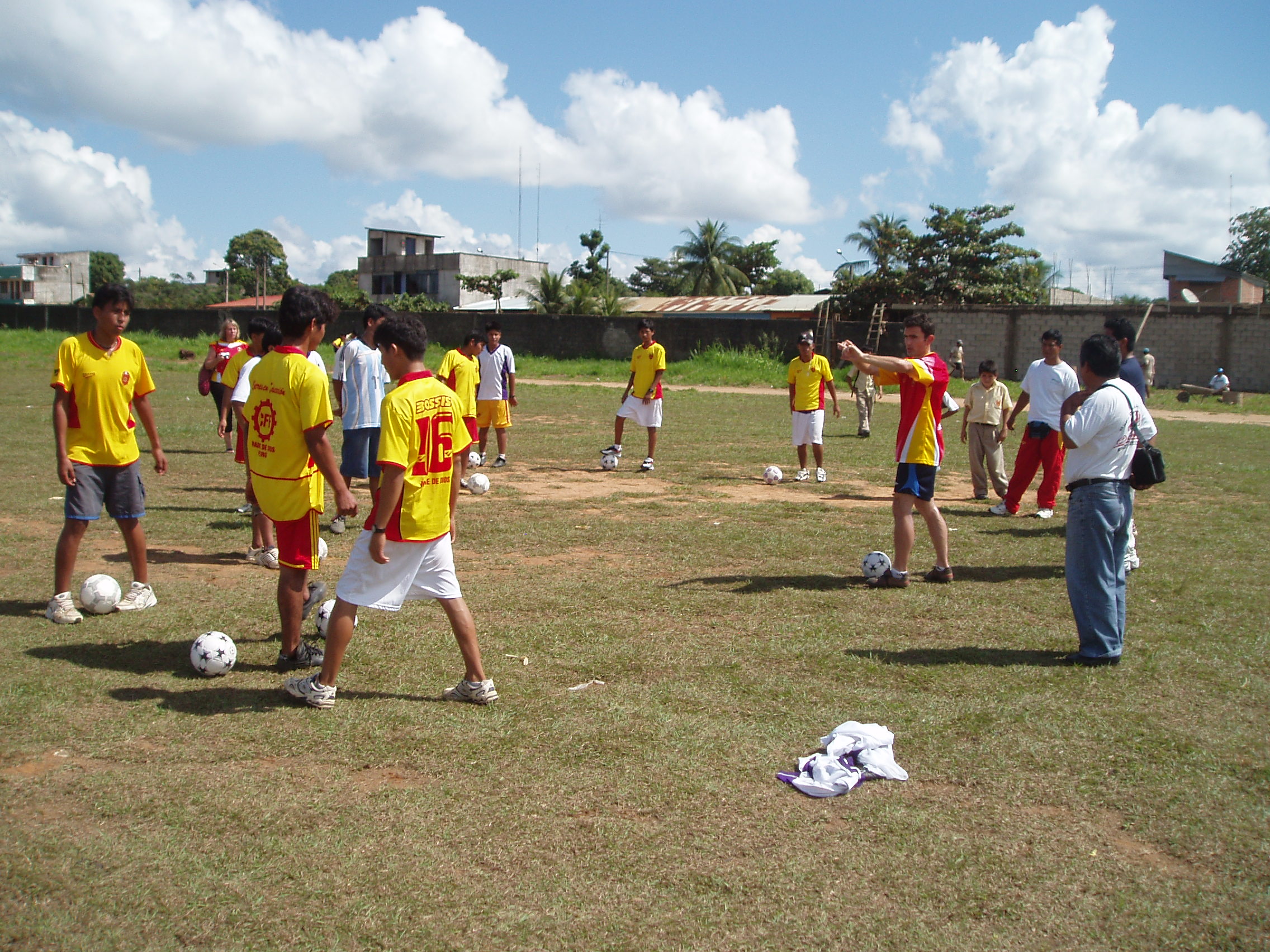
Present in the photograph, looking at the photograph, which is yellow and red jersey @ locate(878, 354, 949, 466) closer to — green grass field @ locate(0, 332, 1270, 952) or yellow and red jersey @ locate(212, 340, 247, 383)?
green grass field @ locate(0, 332, 1270, 952)

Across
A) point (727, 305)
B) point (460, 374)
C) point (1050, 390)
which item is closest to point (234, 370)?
point (460, 374)

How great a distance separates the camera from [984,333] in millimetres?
33719

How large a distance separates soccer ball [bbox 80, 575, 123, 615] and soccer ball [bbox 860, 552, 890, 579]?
554 centimetres

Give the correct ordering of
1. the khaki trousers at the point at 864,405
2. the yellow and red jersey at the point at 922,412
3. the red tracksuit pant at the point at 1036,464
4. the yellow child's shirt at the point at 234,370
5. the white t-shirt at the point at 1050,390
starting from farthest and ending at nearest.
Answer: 1. the khaki trousers at the point at 864,405
2. the red tracksuit pant at the point at 1036,464
3. the white t-shirt at the point at 1050,390
4. the yellow child's shirt at the point at 234,370
5. the yellow and red jersey at the point at 922,412

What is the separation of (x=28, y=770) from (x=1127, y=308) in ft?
118

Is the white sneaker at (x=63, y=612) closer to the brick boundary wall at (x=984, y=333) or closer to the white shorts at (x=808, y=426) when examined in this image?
the white shorts at (x=808, y=426)

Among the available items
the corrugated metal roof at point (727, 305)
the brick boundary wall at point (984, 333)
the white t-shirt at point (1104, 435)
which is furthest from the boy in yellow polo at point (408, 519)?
the corrugated metal roof at point (727, 305)

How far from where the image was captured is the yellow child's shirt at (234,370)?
10.1 metres

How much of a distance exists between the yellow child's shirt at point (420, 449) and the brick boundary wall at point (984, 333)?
2451 cm

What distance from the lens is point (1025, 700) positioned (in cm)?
516

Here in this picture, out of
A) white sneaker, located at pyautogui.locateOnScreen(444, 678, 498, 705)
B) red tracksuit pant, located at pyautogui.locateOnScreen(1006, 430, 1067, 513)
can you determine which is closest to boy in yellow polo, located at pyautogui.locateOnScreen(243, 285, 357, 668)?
white sneaker, located at pyautogui.locateOnScreen(444, 678, 498, 705)

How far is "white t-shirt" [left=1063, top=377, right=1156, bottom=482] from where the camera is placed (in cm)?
571

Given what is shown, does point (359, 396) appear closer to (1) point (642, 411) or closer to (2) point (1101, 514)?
(1) point (642, 411)

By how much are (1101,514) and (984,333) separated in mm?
30082
